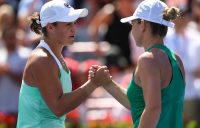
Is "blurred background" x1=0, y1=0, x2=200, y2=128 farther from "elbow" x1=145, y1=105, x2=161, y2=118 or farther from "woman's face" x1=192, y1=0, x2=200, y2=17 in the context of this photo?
"elbow" x1=145, y1=105, x2=161, y2=118

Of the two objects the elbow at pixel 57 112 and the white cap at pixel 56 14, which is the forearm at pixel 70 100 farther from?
the white cap at pixel 56 14

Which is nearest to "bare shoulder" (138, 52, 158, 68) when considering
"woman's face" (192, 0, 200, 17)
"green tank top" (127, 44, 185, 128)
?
"green tank top" (127, 44, 185, 128)

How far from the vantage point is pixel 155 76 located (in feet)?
19.5

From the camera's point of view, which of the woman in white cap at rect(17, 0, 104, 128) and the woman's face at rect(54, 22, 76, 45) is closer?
the woman in white cap at rect(17, 0, 104, 128)

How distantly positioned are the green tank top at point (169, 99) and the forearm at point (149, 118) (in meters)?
0.16

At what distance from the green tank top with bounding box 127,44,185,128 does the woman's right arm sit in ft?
1.57

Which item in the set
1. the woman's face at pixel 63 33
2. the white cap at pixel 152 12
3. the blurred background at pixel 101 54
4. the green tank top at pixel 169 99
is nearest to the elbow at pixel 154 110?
the green tank top at pixel 169 99

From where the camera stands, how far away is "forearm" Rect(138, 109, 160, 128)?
233 inches

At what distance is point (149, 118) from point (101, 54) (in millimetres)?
5781

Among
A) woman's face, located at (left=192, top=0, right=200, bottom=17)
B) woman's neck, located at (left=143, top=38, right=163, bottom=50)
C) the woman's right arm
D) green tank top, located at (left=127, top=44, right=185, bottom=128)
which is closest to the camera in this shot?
green tank top, located at (left=127, top=44, right=185, bottom=128)

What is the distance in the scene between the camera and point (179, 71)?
245 inches

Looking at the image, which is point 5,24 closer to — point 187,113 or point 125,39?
point 125,39

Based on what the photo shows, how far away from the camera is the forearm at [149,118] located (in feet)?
19.5

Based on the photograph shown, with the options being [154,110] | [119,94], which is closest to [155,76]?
[154,110]
